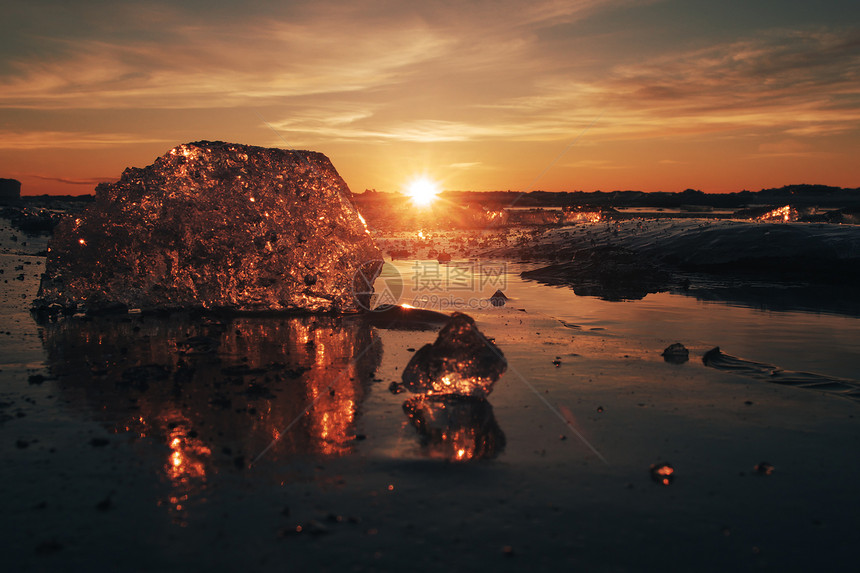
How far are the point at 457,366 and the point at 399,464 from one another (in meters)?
1.34

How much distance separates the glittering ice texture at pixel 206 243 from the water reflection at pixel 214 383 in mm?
742

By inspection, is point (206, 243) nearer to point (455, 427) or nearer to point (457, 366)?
point (457, 366)

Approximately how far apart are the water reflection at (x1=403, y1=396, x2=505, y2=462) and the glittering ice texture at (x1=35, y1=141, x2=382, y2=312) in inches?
158

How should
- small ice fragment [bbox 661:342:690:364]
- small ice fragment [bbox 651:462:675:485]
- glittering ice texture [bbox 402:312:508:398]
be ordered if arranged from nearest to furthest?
small ice fragment [bbox 651:462:675:485] → glittering ice texture [bbox 402:312:508:398] → small ice fragment [bbox 661:342:690:364]

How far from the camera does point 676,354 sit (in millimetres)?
5391

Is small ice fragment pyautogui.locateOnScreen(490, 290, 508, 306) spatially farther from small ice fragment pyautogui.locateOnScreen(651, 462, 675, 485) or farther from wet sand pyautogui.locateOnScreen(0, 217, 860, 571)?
small ice fragment pyautogui.locateOnScreen(651, 462, 675, 485)

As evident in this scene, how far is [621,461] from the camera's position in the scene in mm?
3180

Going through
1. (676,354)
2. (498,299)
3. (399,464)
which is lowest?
(399,464)

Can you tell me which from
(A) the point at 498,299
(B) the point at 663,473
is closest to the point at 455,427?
(B) the point at 663,473

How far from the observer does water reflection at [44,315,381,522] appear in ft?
11.0

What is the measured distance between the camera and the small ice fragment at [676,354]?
17.5ft

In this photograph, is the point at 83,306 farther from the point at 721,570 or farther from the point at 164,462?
the point at 721,570

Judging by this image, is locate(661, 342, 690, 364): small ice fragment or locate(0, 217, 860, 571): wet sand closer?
locate(0, 217, 860, 571): wet sand

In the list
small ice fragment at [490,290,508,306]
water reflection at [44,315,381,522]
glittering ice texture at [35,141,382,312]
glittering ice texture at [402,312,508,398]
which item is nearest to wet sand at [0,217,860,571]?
water reflection at [44,315,381,522]
